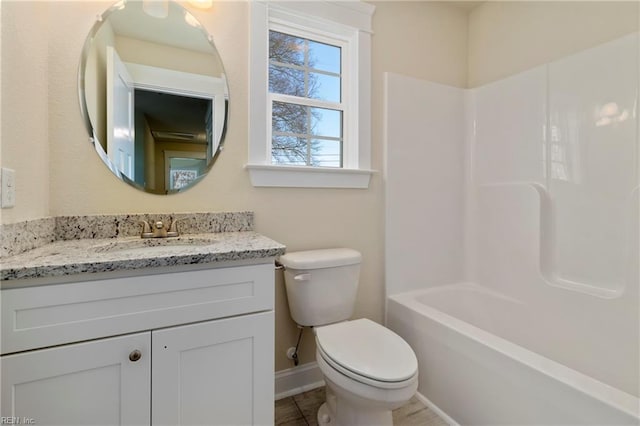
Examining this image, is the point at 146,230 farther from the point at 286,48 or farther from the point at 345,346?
the point at 286,48

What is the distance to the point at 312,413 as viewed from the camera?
1.49m

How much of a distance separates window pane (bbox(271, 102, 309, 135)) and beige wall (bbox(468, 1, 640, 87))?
134 cm

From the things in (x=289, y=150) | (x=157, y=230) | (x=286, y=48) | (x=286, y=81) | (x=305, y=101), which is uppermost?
(x=286, y=48)

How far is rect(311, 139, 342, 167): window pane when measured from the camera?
1.79m

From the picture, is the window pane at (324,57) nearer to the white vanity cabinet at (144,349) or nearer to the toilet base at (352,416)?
the white vanity cabinet at (144,349)

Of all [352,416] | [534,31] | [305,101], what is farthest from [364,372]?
[534,31]

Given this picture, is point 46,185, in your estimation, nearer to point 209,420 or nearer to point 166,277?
point 166,277

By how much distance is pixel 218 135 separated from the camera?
1456mm

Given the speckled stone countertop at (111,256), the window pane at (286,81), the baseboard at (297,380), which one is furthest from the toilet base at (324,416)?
the window pane at (286,81)

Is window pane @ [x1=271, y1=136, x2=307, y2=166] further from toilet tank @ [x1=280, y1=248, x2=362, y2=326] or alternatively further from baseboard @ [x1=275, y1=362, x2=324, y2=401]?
baseboard @ [x1=275, y1=362, x2=324, y2=401]

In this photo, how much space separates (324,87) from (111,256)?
144cm

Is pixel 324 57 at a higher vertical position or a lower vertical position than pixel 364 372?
higher

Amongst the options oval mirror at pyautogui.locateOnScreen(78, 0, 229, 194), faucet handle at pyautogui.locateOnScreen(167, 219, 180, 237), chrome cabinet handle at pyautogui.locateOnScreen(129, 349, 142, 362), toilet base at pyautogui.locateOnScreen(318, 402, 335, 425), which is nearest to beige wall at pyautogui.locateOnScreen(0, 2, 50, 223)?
oval mirror at pyautogui.locateOnScreen(78, 0, 229, 194)

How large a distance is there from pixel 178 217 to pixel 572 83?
2.13 m
